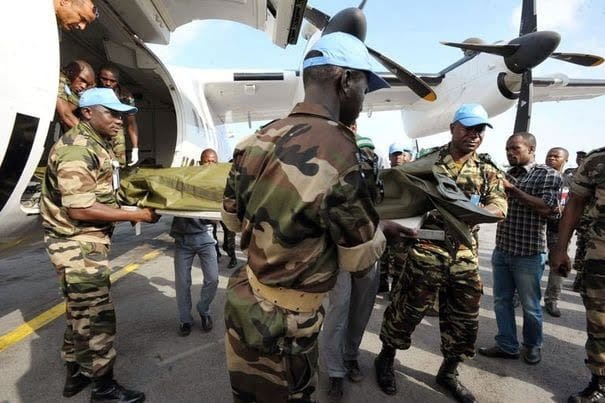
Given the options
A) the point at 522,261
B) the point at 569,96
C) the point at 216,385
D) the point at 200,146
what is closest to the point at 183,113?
the point at 200,146

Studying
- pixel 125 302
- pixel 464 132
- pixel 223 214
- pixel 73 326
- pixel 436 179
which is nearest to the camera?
pixel 223 214

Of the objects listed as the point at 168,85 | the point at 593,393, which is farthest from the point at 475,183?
the point at 168,85

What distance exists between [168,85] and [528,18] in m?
6.31

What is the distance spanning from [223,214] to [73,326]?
157 centimetres

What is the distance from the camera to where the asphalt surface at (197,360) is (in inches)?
103

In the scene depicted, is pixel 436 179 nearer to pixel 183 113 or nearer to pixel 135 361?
pixel 135 361

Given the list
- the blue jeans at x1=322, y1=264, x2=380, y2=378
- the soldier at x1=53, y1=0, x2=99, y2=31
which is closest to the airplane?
the soldier at x1=53, y1=0, x2=99, y2=31

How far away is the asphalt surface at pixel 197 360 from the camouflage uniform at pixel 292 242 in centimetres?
131

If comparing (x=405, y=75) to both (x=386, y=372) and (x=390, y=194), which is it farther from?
(x=386, y=372)

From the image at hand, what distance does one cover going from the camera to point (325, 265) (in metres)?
1.43

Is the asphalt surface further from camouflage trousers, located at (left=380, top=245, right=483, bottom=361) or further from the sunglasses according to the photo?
the sunglasses

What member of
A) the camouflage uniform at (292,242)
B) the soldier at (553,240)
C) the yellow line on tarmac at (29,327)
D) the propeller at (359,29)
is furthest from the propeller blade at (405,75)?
the yellow line on tarmac at (29,327)

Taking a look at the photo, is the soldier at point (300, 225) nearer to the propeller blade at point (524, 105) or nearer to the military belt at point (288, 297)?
the military belt at point (288, 297)

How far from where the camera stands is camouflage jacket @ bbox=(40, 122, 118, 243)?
219cm
